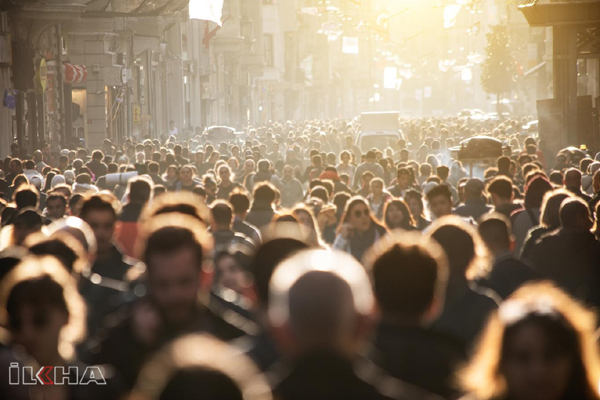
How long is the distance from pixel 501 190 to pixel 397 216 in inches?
47.2

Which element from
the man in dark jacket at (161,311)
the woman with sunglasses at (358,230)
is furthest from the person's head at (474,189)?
the man in dark jacket at (161,311)

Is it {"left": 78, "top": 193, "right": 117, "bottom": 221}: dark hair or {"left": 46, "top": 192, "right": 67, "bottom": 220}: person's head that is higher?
{"left": 78, "top": 193, "right": 117, "bottom": 221}: dark hair

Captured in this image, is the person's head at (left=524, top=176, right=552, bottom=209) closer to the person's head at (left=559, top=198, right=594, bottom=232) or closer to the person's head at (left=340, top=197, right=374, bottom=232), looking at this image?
the person's head at (left=340, top=197, right=374, bottom=232)

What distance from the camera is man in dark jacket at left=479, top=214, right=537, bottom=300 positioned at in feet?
23.3

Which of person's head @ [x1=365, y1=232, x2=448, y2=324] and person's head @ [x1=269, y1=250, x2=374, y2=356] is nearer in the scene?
person's head @ [x1=269, y1=250, x2=374, y2=356]

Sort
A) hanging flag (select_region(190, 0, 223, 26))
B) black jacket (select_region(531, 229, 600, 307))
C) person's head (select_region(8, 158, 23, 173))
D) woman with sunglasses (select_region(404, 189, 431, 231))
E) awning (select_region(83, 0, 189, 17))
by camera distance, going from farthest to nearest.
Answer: awning (select_region(83, 0, 189, 17)) → hanging flag (select_region(190, 0, 223, 26)) → person's head (select_region(8, 158, 23, 173)) → woman with sunglasses (select_region(404, 189, 431, 231)) → black jacket (select_region(531, 229, 600, 307))

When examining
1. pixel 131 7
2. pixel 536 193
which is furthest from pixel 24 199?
pixel 131 7

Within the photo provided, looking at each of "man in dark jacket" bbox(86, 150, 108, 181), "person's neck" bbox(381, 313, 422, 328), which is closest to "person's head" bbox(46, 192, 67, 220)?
"person's neck" bbox(381, 313, 422, 328)

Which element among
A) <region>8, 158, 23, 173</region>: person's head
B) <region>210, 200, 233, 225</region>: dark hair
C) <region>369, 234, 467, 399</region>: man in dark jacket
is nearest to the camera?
<region>369, 234, 467, 399</region>: man in dark jacket

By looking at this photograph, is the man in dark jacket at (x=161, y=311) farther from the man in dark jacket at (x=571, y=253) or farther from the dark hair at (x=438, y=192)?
the dark hair at (x=438, y=192)

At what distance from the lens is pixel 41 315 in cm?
431

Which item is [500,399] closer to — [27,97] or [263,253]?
[263,253]

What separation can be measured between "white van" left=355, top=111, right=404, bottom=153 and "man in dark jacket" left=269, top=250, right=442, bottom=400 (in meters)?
30.9

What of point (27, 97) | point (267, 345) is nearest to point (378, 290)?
point (267, 345)
